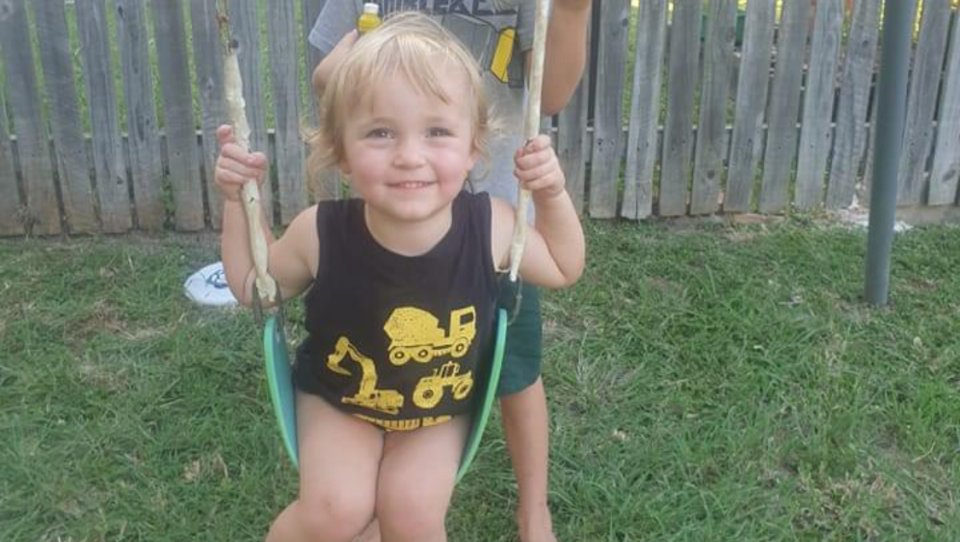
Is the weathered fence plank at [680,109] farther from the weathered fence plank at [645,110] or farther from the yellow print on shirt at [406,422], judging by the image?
the yellow print on shirt at [406,422]

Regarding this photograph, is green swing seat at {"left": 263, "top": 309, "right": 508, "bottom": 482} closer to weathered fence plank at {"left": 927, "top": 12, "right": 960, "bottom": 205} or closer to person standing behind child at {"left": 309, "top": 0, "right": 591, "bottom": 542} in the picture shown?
person standing behind child at {"left": 309, "top": 0, "right": 591, "bottom": 542}

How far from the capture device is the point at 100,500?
2756 millimetres

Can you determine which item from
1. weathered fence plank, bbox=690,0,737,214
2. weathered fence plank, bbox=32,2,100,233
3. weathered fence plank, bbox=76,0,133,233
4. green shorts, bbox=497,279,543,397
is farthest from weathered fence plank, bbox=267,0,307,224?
green shorts, bbox=497,279,543,397

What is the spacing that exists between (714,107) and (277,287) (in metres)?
2.99

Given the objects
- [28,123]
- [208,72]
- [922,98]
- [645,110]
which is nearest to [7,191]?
[28,123]

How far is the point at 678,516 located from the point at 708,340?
94 cm

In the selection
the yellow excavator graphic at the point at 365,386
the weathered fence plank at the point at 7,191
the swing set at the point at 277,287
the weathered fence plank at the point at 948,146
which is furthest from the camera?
the weathered fence plank at the point at 948,146

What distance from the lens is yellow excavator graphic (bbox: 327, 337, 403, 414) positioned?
80.8 inches

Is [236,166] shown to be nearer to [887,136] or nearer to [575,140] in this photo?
[887,136]

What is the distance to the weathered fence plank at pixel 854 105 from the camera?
4508 mm

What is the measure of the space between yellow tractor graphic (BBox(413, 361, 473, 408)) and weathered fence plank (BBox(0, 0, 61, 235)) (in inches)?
112

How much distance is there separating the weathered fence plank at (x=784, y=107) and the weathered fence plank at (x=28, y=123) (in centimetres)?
301

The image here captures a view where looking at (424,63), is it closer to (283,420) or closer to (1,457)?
(283,420)

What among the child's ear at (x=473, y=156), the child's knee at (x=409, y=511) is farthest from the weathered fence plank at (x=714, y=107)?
the child's knee at (x=409, y=511)
